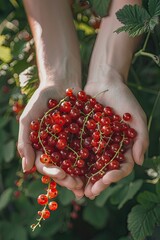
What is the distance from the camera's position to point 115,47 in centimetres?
151

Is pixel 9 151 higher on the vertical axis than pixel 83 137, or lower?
lower

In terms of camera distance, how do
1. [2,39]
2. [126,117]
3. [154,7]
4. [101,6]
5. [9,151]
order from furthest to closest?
[9,151] → [2,39] → [101,6] → [126,117] → [154,7]

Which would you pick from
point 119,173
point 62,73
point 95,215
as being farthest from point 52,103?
point 95,215

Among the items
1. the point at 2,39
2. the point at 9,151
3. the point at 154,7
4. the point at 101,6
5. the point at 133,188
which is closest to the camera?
the point at 154,7

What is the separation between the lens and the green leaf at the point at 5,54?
1.79 meters

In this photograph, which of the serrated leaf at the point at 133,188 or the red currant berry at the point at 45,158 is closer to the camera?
the red currant berry at the point at 45,158

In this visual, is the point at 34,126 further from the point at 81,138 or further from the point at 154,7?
the point at 154,7

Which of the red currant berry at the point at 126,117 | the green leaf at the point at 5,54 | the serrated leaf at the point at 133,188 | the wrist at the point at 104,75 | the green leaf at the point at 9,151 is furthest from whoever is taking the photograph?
the green leaf at the point at 9,151

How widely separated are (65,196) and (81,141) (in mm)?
526

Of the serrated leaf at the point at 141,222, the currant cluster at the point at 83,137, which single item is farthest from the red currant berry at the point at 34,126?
the serrated leaf at the point at 141,222

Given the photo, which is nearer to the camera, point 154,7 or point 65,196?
point 154,7

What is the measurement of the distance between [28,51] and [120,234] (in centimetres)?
78

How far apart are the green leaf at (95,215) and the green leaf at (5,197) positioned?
26 centimetres

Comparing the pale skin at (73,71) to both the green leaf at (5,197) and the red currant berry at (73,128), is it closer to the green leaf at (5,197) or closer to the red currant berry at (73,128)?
the red currant berry at (73,128)
